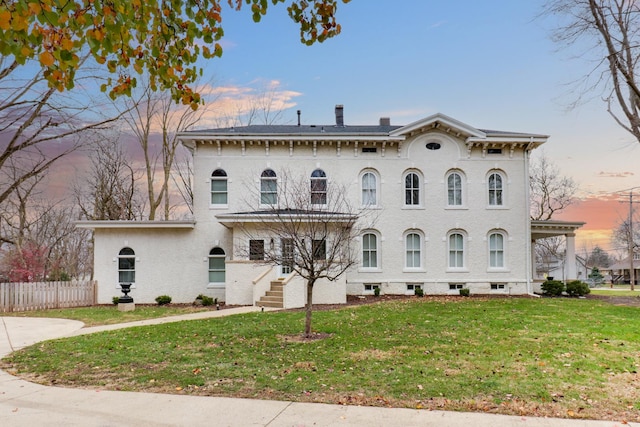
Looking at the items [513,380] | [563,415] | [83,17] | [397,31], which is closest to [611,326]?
[513,380]

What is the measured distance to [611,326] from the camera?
41.4 feet

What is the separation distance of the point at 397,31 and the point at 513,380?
11074 mm

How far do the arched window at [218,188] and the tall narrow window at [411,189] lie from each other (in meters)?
9.26

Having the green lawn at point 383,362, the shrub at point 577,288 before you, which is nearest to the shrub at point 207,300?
the green lawn at point 383,362

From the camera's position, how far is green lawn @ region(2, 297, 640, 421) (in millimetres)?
6668

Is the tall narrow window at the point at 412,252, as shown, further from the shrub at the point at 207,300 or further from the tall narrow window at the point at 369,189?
the shrub at the point at 207,300

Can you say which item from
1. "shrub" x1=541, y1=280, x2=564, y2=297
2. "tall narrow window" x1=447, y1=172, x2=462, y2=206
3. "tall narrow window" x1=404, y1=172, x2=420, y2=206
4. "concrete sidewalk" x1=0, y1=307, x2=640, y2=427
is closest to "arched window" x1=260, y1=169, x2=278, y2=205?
"tall narrow window" x1=404, y1=172, x2=420, y2=206

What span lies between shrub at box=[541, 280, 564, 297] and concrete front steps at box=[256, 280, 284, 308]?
14.3 metres

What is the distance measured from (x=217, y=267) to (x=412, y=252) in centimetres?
994

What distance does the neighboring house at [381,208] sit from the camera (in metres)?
22.6

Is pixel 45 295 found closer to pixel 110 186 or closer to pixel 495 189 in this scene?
pixel 110 186

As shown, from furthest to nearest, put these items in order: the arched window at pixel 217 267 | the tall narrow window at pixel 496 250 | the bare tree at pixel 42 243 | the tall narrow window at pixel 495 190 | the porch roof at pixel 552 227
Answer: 1. the bare tree at pixel 42 243
2. the porch roof at pixel 552 227
3. the tall narrow window at pixel 495 190
4. the tall narrow window at pixel 496 250
5. the arched window at pixel 217 267

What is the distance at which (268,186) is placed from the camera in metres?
23.5

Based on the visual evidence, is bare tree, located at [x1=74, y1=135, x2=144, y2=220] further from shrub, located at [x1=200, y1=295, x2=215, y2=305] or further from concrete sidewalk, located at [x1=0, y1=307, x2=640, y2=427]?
concrete sidewalk, located at [x1=0, y1=307, x2=640, y2=427]
